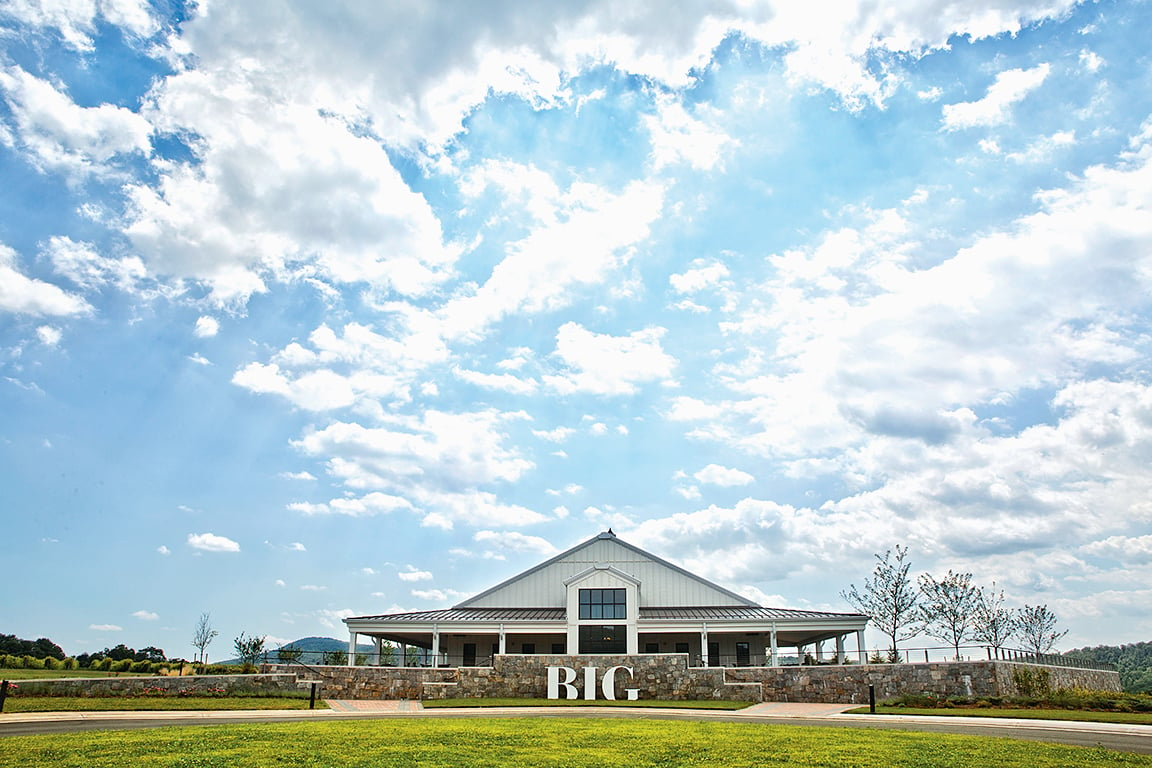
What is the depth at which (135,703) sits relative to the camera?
880 inches

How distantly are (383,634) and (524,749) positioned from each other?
34171 mm

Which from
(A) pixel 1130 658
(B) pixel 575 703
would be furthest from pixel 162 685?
(A) pixel 1130 658

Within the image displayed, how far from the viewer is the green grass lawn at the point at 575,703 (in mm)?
25734

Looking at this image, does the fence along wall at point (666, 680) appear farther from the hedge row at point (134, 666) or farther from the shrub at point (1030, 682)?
the hedge row at point (134, 666)

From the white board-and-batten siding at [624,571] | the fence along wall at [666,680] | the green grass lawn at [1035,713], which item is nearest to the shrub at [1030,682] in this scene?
the fence along wall at [666,680]

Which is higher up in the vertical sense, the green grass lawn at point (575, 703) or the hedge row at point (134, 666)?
the hedge row at point (134, 666)

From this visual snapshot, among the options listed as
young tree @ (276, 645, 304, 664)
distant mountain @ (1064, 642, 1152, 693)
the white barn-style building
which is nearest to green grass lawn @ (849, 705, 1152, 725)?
the white barn-style building

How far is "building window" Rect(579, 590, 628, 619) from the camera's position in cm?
4038

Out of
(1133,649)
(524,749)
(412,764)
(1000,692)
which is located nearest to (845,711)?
(1000,692)

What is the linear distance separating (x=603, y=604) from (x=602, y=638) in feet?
5.53

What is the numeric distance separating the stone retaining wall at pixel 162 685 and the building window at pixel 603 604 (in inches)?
630

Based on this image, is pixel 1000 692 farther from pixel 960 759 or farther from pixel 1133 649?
pixel 1133 649

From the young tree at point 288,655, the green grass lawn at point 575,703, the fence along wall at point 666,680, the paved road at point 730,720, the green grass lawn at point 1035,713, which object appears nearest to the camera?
the paved road at point 730,720

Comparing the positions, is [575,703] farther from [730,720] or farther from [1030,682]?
[1030,682]
